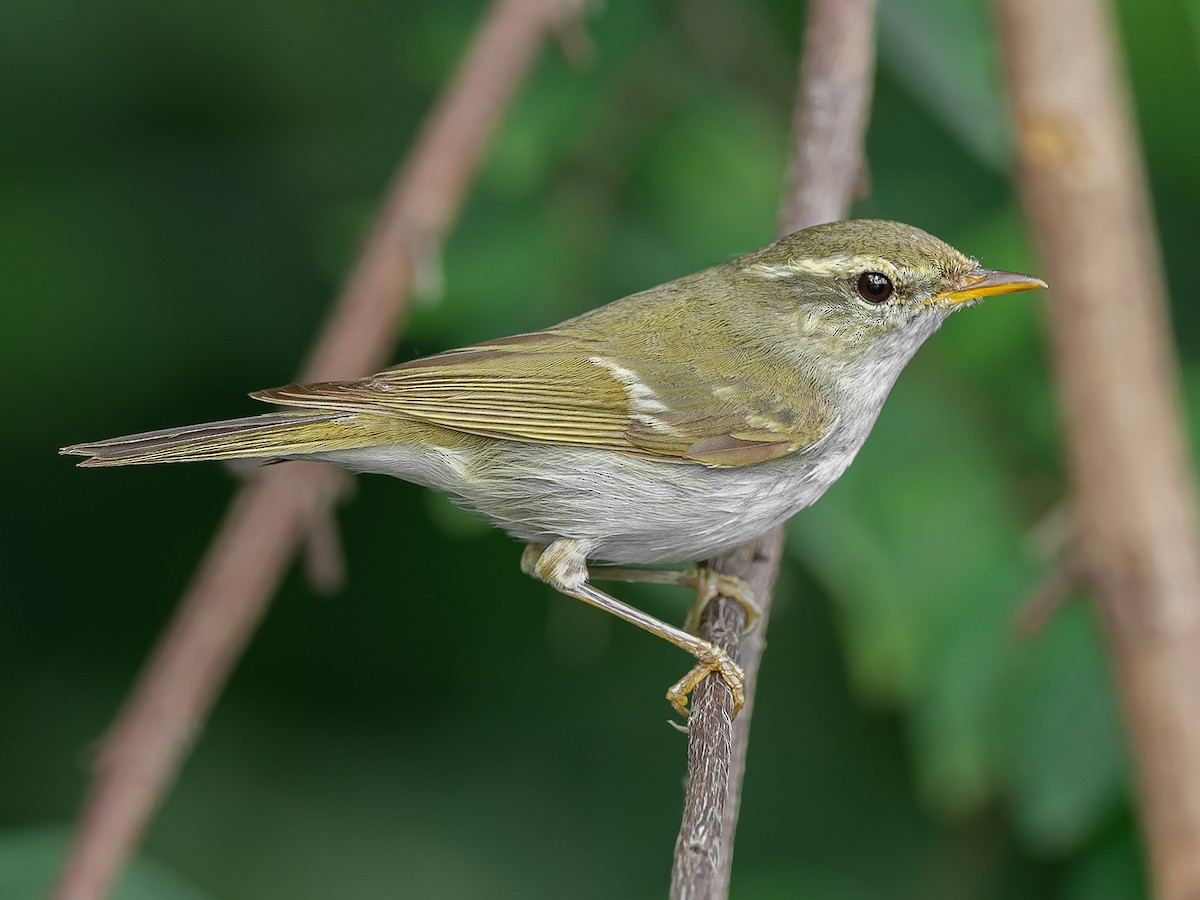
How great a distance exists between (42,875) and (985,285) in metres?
2.83

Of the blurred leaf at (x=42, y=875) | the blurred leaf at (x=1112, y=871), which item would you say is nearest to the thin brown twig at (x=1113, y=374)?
the blurred leaf at (x=1112, y=871)

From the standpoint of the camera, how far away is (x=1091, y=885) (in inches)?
143

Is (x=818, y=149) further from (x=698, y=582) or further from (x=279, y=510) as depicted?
(x=279, y=510)

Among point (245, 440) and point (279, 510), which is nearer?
point (245, 440)

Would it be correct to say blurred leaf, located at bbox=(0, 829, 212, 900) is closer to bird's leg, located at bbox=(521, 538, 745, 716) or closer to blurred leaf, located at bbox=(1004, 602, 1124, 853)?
bird's leg, located at bbox=(521, 538, 745, 716)

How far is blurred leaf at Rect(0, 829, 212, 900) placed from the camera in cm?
344

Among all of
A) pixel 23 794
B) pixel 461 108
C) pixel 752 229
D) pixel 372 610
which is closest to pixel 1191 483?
pixel 752 229

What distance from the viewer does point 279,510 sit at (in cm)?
329

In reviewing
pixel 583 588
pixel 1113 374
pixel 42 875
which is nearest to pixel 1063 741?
pixel 1113 374

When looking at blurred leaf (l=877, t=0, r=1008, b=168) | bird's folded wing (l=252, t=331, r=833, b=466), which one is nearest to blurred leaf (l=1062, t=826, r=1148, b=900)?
bird's folded wing (l=252, t=331, r=833, b=466)

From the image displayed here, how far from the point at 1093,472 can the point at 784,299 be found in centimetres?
91

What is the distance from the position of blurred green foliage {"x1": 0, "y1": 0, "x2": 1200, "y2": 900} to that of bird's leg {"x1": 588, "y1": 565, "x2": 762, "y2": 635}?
170 millimetres

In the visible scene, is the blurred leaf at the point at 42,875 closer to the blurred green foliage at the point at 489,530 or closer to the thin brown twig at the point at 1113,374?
the blurred green foliage at the point at 489,530

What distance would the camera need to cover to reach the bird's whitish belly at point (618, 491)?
3277mm
